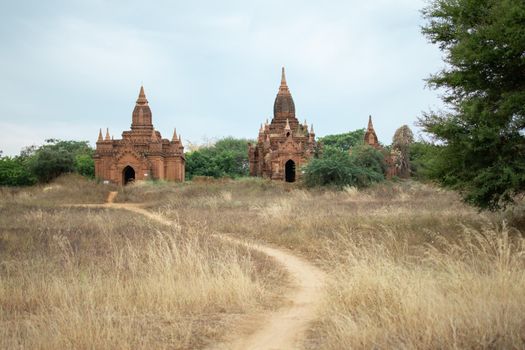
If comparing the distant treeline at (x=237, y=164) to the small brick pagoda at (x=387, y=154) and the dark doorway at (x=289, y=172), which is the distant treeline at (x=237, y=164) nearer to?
the small brick pagoda at (x=387, y=154)

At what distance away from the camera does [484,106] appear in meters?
10.5

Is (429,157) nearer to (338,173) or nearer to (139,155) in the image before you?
(338,173)

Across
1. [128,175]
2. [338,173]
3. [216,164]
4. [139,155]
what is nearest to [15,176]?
[128,175]

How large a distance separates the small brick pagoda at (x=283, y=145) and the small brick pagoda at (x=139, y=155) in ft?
21.4

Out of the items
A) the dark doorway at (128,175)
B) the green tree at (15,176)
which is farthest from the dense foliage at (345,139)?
the green tree at (15,176)

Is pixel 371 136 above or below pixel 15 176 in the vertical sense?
above

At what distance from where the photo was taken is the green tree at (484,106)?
389 inches

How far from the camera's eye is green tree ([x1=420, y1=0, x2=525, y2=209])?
9.88m

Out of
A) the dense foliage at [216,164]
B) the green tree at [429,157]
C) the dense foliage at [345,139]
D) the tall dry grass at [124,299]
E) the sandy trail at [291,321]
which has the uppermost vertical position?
the dense foliage at [345,139]

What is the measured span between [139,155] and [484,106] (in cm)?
3271

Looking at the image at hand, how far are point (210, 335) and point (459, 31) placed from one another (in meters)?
8.40

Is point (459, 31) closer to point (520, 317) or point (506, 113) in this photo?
point (506, 113)

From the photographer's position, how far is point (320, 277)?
8438 millimetres

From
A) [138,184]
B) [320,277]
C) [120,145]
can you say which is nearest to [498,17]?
[320,277]
